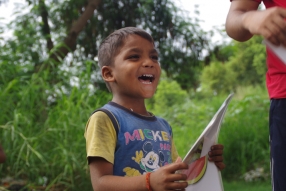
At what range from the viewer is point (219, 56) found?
7684 mm

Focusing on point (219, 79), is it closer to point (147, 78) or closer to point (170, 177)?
point (147, 78)

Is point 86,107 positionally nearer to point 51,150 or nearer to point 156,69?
point 51,150

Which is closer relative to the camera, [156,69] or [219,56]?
[156,69]

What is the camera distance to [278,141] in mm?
1613

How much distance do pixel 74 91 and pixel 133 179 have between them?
3.33 meters

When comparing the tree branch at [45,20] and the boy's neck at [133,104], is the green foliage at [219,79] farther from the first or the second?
the boy's neck at [133,104]

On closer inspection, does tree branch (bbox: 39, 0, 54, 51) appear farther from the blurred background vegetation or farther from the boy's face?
the boy's face

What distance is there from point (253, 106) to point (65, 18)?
2.84 m

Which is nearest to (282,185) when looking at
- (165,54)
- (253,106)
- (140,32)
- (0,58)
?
(140,32)

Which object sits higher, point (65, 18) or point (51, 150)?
point (65, 18)

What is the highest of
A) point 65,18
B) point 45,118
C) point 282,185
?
point 65,18

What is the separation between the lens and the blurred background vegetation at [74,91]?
432cm

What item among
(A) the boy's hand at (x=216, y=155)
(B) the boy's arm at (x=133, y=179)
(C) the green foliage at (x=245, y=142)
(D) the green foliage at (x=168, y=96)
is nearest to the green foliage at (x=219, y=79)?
(D) the green foliage at (x=168, y=96)

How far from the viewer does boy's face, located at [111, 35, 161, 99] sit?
75.0 inches
